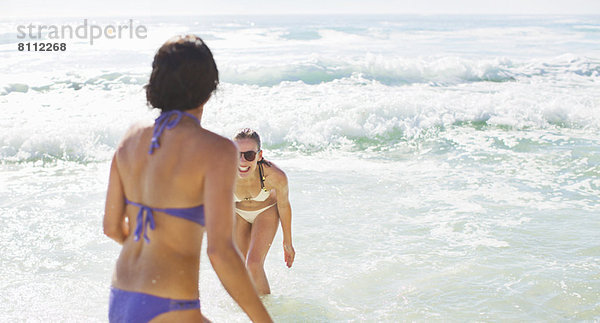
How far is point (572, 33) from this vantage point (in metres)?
39.9

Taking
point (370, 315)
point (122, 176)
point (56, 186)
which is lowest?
point (56, 186)

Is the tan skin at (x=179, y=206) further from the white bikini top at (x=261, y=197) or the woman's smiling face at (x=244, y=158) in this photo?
the white bikini top at (x=261, y=197)

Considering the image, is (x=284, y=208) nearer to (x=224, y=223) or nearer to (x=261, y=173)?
(x=261, y=173)

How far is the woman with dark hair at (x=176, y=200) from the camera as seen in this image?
1.83 metres

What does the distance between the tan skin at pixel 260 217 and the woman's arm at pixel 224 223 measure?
7.90 ft

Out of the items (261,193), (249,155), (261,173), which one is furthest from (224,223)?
(261,193)

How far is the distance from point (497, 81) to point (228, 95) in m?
9.66

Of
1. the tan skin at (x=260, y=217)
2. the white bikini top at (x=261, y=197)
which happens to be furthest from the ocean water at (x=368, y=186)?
the white bikini top at (x=261, y=197)

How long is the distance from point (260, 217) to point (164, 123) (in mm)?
2968

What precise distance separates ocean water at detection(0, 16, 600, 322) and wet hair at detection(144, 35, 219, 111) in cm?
11

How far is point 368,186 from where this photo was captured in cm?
826

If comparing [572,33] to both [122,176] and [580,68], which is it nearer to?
[580,68]

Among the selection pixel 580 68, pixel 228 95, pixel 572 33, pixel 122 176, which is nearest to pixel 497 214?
pixel 122 176

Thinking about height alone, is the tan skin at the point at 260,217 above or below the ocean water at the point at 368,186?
above
